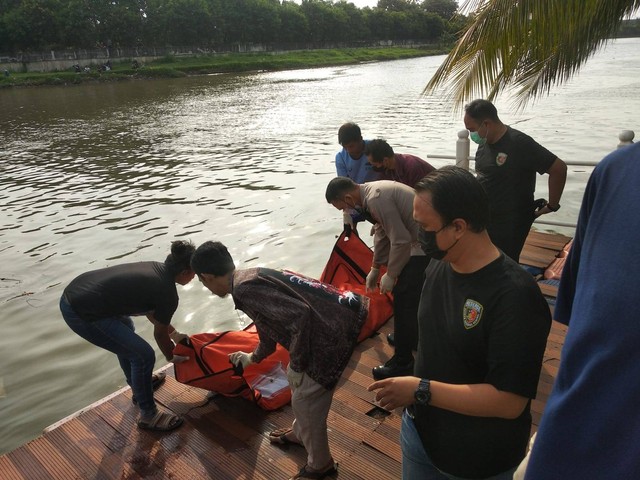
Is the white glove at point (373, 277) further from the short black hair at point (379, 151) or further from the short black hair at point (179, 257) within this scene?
the short black hair at point (179, 257)

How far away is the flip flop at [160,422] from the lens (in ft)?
10.9

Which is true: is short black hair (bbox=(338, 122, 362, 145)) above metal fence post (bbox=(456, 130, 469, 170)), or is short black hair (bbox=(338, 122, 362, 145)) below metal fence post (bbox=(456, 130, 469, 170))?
above

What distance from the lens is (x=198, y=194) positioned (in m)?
11.3

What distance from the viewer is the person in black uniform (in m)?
3.23

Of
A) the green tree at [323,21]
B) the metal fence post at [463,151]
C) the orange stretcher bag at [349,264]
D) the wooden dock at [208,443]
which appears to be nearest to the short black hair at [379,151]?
the orange stretcher bag at [349,264]

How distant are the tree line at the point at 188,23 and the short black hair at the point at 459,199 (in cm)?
4100

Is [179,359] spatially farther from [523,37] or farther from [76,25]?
[76,25]

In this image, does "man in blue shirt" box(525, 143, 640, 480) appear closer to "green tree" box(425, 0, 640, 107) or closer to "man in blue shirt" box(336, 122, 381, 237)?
"man in blue shirt" box(336, 122, 381, 237)

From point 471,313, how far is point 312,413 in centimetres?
145

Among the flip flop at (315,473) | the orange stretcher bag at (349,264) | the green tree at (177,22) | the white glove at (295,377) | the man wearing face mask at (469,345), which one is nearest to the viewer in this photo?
the man wearing face mask at (469,345)

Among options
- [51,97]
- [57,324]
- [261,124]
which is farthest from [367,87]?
[57,324]

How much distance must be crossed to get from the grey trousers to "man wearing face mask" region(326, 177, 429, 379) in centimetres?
110

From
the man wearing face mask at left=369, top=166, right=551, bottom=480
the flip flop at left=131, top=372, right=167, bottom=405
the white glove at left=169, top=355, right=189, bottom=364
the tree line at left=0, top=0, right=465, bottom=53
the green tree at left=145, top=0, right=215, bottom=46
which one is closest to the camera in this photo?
the man wearing face mask at left=369, top=166, right=551, bottom=480

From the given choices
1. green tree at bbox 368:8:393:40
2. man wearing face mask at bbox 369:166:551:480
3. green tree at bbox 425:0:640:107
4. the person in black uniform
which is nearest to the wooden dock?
the person in black uniform
